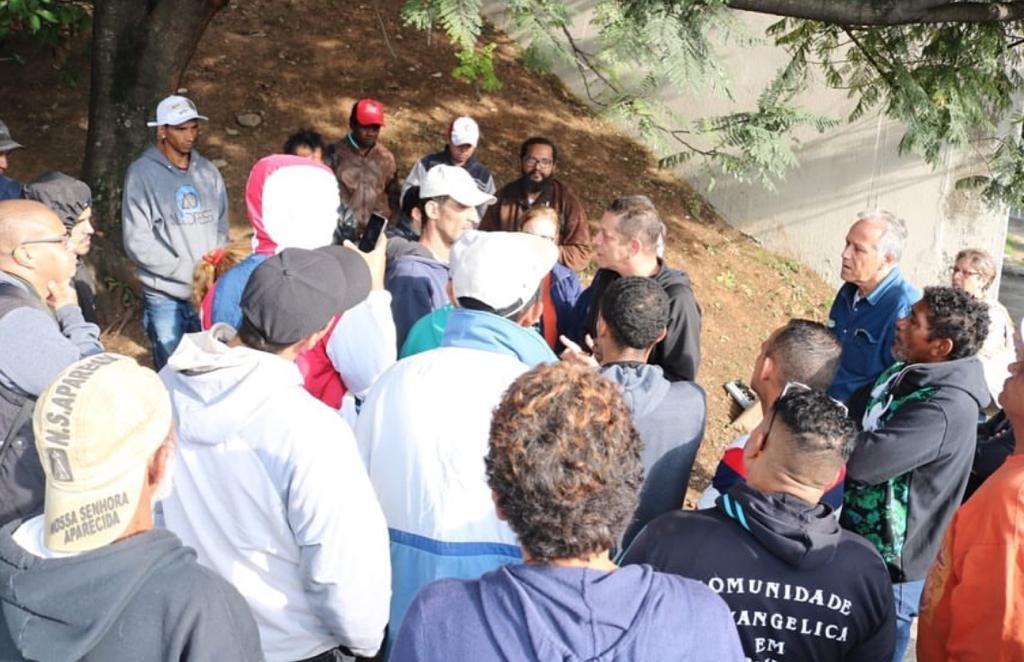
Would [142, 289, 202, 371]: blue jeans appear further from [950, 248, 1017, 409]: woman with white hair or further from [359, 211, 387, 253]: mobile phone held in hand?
[950, 248, 1017, 409]: woman with white hair

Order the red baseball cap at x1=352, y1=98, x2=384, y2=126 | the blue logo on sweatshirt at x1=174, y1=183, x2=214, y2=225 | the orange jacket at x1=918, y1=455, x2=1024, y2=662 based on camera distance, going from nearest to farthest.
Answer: the orange jacket at x1=918, y1=455, x2=1024, y2=662 → the blue logo on sweatshirt at x1=174, y1=183, x2=214, y2=225 → the red baseball cap at x1=352, y1=98, x2=384, y2=126

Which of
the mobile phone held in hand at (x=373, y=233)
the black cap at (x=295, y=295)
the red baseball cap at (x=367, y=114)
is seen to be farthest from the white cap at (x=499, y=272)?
the red baseball cap at (x=367, y=114)

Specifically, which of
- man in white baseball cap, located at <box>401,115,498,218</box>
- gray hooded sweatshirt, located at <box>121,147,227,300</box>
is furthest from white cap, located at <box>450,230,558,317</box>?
man in white baseball cap, located at <box>401,115,498,218</box>

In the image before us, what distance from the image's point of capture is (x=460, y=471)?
7.65ft

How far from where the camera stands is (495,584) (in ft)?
5.19

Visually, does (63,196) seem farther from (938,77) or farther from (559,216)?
(938,77)

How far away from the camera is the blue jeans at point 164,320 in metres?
5.31

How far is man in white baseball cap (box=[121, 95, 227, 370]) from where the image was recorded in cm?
513

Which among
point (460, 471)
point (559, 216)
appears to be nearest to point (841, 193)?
point (559, 216)

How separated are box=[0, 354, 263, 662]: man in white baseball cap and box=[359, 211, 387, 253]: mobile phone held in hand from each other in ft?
5.77

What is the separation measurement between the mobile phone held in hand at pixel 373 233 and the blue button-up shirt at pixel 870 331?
241cm

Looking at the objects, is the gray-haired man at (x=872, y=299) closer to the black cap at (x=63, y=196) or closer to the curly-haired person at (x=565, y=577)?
the curly-haired person at (x=565, y=577)

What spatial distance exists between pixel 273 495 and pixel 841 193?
24.9 ft

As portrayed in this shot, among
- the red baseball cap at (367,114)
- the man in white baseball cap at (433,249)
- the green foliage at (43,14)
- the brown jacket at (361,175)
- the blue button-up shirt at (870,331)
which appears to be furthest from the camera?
the brown jacket at (361,175)
